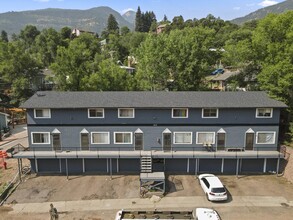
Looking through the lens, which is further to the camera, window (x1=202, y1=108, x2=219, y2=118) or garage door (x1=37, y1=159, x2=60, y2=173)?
garage door (x1=37, y1=159, x2=60, y2=173)

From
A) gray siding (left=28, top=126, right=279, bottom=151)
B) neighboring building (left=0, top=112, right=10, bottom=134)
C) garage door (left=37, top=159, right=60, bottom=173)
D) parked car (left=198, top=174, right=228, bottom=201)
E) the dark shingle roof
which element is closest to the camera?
parked car (left=198, top=174, right=228, bottom=201)

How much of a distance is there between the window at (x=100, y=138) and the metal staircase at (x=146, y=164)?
4.27 metres

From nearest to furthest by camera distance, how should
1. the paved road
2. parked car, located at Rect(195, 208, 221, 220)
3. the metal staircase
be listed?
parked car, located at Rect(195, 208, 221, 220) < the paved road < the metal staircase

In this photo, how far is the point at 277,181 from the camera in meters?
27.0

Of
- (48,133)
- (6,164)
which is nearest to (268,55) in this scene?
(48,133)

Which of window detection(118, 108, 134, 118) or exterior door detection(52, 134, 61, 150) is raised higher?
window detection(118, 108, 134, 118)

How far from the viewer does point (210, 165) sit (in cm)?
2853

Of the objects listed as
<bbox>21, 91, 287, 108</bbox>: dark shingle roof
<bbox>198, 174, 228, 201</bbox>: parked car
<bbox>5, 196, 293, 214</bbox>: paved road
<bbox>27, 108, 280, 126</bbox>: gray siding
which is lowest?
<bbox>5, 196, 293, 214</bbox>: paved road

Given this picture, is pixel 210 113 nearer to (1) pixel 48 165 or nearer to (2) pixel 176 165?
(2) pixel 176 165

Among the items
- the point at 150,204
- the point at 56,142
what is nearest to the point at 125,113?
the point at 56,142

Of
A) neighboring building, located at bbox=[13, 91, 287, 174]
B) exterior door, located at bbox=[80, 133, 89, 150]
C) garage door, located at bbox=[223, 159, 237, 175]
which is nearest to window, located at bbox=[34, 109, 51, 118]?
neighboring building, located at bbox=[13, 91, 287, 174]

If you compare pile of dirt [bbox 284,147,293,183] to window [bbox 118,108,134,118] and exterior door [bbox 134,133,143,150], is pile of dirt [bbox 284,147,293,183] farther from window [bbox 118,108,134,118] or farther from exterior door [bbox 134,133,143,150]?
window [bbox 118,108,134,118]

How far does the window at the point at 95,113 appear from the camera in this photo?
28.0m

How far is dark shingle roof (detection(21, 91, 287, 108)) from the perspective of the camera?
27.8 meters
